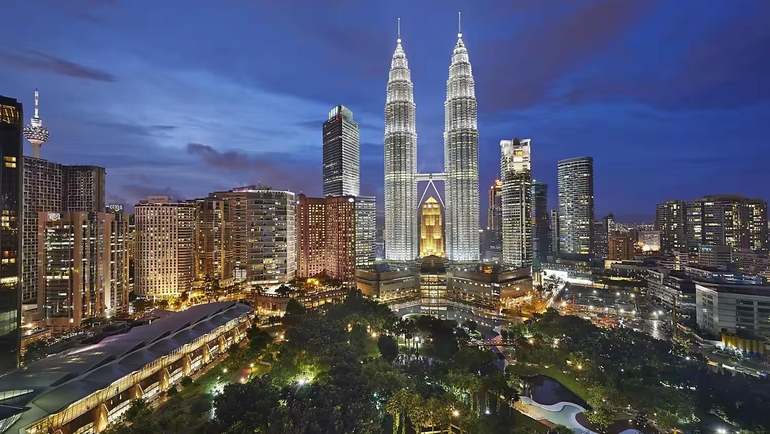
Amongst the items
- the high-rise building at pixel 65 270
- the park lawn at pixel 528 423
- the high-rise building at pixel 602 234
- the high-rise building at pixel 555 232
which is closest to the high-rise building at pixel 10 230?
the high-rise building at pixel 65 270

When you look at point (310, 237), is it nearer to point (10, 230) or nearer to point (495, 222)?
point (10, 230)

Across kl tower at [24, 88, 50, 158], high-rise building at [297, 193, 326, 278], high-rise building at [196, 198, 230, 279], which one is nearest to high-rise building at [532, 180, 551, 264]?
high-rise building at [297, 193, 326, 278]

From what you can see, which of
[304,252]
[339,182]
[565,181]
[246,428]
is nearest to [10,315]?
[246,428]

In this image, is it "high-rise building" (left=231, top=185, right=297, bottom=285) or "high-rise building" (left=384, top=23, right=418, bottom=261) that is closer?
"high-rise building" (left=231, top=185, right=297, bottom=285)

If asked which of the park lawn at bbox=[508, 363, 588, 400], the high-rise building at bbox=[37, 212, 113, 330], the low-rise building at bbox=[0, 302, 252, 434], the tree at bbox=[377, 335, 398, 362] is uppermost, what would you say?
the high-rise building at bbox=[37, 212, 113, 330]

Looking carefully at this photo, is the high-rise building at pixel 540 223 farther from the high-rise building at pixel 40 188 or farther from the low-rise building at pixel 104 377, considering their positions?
the high-rise building at pixel 40 188

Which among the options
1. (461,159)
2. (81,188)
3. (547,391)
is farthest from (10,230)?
(461,159)

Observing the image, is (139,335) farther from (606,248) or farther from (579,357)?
(606,248)

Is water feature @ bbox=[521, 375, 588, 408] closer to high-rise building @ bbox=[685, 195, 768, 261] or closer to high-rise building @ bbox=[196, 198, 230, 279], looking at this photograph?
high-rise building @ bbox=[196, 198, 230, 279]

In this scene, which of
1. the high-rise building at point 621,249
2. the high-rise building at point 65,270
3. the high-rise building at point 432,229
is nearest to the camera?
the high-rise building at point 65,270
